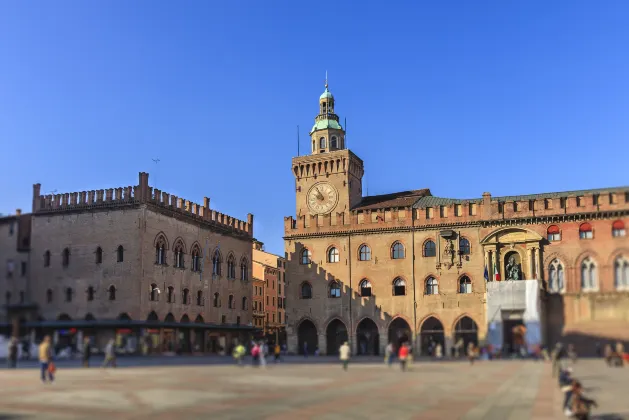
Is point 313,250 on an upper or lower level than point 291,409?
upper

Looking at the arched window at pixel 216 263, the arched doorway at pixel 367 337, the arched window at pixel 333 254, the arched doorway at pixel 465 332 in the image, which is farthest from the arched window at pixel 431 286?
the arched window at pixel 216 263

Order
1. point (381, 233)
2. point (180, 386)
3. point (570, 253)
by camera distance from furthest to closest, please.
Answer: point (381, 233)
point (570, 253)
point (180, 386)

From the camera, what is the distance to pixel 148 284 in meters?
49.9

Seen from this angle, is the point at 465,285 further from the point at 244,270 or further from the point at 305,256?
the point at 244,270

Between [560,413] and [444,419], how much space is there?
130 inches

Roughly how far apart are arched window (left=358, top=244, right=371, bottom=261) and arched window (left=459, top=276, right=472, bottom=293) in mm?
7667

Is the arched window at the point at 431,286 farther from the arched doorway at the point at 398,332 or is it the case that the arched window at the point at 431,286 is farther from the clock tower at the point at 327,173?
the clock tower at the point at 327,173

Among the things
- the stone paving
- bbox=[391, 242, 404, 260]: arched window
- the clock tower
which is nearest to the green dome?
the clock tower

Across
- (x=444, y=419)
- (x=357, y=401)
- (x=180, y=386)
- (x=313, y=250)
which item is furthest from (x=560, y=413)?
(x=313, y=250)

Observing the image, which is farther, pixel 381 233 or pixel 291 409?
pixel 381 233

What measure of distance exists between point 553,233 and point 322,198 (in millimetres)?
20294

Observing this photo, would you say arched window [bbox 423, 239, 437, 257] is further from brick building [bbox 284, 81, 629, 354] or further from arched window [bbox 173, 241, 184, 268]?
arched window [bbox 173, 241, 184, 268]

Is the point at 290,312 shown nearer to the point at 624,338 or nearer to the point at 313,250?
the point at 313,250

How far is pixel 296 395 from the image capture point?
2102cm
